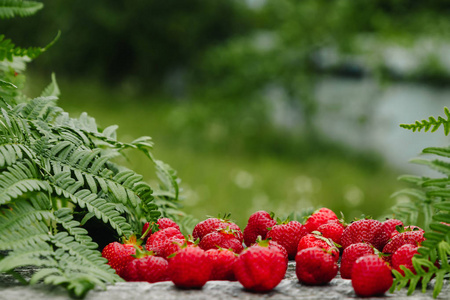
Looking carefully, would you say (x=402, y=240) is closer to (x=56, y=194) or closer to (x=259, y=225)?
(x=259, y=225)

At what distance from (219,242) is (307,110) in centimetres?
481

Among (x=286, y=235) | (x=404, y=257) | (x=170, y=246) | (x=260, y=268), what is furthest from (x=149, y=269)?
(x=404, y=257)

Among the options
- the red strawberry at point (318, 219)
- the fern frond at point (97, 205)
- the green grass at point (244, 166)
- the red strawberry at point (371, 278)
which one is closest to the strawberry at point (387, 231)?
the red strawberry at point (318, 219)

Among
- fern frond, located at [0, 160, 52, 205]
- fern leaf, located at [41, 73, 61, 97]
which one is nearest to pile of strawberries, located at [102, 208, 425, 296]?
fern frond, located at [0, 160, 52, 205]

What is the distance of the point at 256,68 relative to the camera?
5816mm

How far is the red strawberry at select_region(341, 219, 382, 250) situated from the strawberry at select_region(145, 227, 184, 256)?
1.03ft

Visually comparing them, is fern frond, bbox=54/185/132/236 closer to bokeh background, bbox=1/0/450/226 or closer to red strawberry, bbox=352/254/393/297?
red strawberry, bbox=352/254/393/297

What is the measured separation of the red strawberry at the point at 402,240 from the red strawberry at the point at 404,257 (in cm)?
7

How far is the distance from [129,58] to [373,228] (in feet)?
25.3

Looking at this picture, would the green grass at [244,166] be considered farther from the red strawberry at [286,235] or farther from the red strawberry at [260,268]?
the red strawberry at [260,268]

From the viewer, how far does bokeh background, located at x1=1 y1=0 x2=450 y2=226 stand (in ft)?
14.5

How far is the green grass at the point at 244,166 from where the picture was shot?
4.01 metres

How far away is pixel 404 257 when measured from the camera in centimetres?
88

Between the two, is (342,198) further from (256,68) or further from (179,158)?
(256,68)
